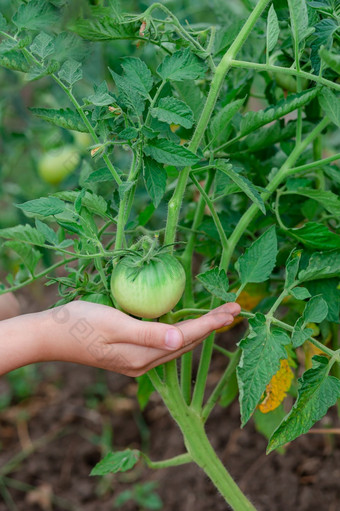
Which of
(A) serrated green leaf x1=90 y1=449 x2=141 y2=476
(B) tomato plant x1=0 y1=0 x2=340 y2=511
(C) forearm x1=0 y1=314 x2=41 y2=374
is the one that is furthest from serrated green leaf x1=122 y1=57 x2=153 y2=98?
(A) serrated green leaf x1=90 y1=449 x2=141 y2=476

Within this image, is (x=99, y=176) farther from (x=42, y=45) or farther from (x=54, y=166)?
(x=54, y=166)

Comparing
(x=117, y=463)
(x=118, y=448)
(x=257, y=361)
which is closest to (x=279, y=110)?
(x=257, y=361)

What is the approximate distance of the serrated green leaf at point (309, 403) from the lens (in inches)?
24.0

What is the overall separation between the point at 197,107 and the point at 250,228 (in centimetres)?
21

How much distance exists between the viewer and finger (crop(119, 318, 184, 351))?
66cm

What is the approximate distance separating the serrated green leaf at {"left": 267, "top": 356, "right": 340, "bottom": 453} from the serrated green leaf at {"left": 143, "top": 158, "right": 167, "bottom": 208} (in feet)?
0.80

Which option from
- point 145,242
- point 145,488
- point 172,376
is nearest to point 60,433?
point 145,488

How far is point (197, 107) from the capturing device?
0.73 m

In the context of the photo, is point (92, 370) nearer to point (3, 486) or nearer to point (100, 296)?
point (3, 486)

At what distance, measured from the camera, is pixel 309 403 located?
24.3 inches

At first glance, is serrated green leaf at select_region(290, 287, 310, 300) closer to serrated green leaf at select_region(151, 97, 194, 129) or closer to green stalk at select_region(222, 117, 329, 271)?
green stalk at select_region(222, 117, 329, 271)

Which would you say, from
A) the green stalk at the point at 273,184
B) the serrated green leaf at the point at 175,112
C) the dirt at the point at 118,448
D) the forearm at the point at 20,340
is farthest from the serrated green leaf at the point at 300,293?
the dirt at the point at 118,448

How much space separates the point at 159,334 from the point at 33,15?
0.38m

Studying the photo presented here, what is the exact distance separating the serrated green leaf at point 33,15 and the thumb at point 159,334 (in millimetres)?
351
